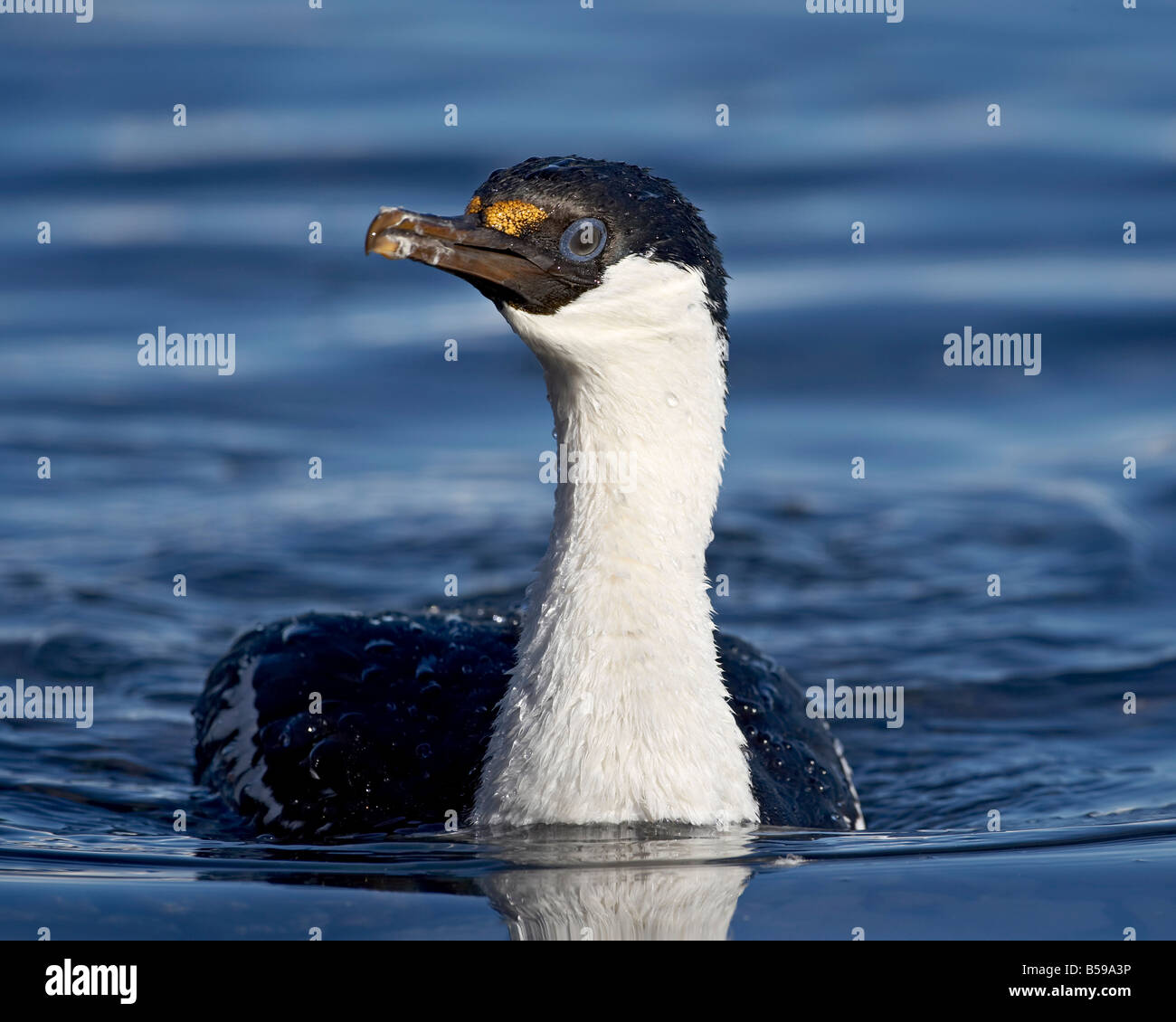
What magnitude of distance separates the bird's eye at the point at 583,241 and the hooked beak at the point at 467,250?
76mm

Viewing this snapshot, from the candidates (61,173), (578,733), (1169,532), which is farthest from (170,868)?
(61,173)

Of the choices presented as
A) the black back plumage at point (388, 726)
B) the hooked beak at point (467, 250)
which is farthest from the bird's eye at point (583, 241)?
the black back plumage at point (388, 726)

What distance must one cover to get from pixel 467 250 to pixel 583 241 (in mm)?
358

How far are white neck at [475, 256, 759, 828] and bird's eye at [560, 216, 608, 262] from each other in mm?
97

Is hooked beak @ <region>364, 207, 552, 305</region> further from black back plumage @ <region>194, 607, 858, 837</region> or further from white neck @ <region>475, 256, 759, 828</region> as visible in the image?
black back plumage @ <region>194, 607, 858, 837</region>

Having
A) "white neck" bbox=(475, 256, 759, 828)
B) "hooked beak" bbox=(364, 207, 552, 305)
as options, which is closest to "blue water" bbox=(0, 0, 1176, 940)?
"white neck" bbox=(475, 256, 759, 828)

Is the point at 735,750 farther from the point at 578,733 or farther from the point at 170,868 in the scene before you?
the point at 170,868

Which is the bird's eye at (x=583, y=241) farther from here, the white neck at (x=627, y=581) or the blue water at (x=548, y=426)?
the blue water at (x=548, y=426)

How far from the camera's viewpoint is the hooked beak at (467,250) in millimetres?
5242

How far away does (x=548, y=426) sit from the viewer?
11.6m

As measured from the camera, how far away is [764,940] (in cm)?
515

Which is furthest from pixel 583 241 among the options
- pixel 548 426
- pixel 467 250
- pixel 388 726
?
pixel 548 426

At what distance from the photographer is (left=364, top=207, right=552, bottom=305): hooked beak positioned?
17.2ft

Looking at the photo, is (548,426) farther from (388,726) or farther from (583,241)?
(583,241)
